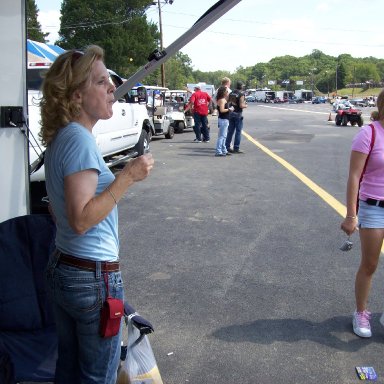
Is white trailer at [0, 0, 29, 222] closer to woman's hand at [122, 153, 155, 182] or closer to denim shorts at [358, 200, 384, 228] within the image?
woman's hand at [122, 153, 155, 182]

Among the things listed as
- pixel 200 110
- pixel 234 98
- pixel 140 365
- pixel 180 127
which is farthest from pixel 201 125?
pixel 140 365

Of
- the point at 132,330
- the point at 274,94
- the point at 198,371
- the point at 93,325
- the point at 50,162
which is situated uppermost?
the point at 274,94

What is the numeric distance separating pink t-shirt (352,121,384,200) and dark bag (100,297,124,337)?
81.8 inches

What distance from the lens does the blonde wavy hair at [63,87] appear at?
71.7 inches

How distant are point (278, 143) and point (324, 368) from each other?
1292cm

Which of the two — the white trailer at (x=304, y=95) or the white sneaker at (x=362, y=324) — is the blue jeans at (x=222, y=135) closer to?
the white sneaker at (x=362, y=324)

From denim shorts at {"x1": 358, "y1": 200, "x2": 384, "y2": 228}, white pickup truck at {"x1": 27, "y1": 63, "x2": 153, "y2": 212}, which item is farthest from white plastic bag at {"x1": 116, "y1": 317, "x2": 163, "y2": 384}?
white pickup truck at {"x1": 27, "y1": 63, "x2": 153, "y2": 212}

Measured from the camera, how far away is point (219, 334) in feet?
11.3

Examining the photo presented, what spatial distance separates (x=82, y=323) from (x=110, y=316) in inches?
5.6

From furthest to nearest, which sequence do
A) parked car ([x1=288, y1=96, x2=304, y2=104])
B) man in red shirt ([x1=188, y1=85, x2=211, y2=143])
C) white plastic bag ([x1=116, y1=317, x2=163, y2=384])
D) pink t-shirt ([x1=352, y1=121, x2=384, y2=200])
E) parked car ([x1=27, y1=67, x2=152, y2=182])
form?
1. parked car ([x1=288, y1=96, x2=304, y2=104])
2. man in red shirt ([x1=188, y1=85, x2=211, y2=143])
3. parked car ([x1=27, y1=67, x2=152, y2=182])
4. pink t-shirt ([x1=352, y1=121, x2=384, y2=200])
5. white plastic bag ([x1=116, y1=317, x2=163, y2=384])

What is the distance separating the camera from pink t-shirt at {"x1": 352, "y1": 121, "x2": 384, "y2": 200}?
321 cm

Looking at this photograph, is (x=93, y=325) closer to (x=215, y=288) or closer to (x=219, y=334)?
(x=219, y=334)

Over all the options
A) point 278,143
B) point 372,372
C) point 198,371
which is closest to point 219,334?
point 198,371

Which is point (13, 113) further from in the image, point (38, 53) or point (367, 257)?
point (38, 53)
